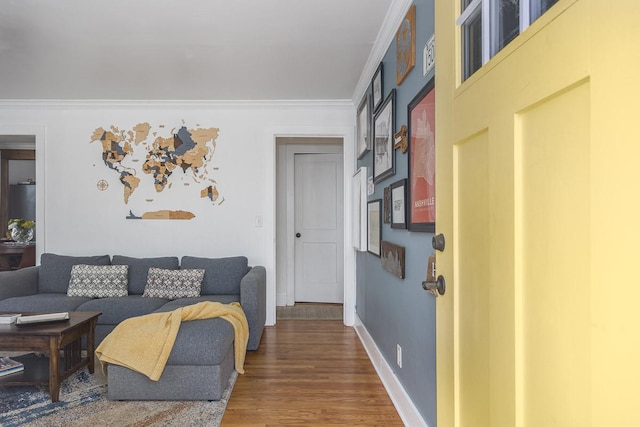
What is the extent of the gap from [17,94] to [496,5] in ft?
15.2

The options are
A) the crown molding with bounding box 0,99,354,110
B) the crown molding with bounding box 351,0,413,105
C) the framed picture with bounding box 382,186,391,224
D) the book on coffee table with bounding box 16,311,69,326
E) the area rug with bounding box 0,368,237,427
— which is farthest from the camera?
the crown molding with bounding box 0,99,354,110

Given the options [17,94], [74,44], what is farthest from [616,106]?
[17,94]

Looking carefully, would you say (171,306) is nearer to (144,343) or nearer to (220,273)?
(220,273)

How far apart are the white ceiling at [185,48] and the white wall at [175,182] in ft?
0.76

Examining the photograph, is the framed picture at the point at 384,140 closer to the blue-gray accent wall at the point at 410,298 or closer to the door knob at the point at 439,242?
the blue-gray accent wall at the point at 410,298

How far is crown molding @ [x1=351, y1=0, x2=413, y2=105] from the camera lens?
90.4 inches

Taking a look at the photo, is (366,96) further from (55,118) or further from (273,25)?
(55,118)

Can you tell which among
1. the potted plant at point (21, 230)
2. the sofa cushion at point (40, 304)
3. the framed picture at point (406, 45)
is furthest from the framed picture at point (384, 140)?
the potted plant at point (21, 230)

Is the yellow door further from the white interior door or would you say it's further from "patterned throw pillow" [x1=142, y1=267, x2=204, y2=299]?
the white interior door

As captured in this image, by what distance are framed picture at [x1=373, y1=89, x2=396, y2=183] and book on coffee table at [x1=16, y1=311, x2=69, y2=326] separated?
2306 mm

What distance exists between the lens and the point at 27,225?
519 centimetres

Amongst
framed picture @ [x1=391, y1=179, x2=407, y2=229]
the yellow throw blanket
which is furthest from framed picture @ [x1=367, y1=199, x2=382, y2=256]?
the yellow throw blanket

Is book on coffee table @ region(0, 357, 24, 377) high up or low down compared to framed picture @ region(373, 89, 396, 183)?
down

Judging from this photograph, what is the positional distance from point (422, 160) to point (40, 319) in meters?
2.50
